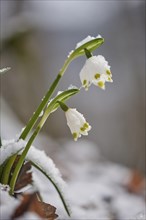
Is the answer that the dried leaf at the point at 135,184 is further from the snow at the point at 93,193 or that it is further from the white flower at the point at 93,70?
the white flower at the point at 93,70

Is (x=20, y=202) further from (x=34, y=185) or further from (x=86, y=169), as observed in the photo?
(x=86, y=169)

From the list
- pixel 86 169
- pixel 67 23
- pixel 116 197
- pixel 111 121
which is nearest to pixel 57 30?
pixel 67 23

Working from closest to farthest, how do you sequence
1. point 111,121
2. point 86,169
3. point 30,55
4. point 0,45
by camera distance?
point 86,169 < point 0,45 < point 30,55 < point 111,121

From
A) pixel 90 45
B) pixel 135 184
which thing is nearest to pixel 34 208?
pixel 90 45

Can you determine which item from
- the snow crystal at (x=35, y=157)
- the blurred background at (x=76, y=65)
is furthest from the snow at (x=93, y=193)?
the blurred background at (x=76, y=65)

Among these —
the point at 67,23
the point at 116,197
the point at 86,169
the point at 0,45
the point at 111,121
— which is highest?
the point at 0,45

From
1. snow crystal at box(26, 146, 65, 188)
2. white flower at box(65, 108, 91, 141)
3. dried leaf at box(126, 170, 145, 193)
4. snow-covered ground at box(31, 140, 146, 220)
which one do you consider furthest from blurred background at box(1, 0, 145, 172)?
white flower at box(65, 108, 91, 141)
